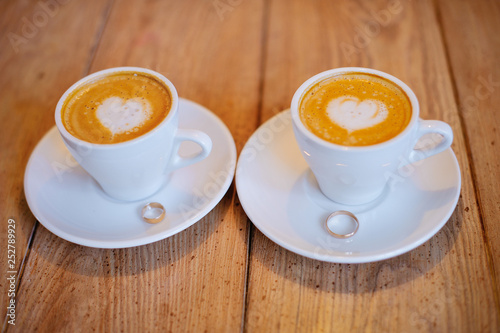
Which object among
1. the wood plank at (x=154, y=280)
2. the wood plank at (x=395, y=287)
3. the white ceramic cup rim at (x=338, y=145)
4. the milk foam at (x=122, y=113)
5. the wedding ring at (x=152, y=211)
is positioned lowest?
the wood plank at (x=395, y=287)

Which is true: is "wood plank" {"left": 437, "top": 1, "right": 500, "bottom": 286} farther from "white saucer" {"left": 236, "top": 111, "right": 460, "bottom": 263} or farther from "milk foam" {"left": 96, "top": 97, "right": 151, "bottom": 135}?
"milk foam" {"left": 96, "top": 97, "right": 151, "bottom": 135}

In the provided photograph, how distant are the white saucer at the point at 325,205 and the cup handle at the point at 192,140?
0.09 m

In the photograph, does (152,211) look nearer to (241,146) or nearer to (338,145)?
(241,146)

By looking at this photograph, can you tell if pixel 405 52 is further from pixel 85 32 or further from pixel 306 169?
pixel 85 32

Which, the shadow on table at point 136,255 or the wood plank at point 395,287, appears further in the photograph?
the shadow on table at point 136,255

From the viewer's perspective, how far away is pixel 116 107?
A: 1.01m

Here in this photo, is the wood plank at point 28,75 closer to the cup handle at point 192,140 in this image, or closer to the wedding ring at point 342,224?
the cup handle at point 192,140

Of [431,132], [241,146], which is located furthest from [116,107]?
[431,132]

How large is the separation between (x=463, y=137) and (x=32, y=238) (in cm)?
102

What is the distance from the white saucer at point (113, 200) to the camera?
935 mm

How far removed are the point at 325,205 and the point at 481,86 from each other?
1.94ft

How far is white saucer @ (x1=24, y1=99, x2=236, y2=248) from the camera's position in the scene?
36.8 inches

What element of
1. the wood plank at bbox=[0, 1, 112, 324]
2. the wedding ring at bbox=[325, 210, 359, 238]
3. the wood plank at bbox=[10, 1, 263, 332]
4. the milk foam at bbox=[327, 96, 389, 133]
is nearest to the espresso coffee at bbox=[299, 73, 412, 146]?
the milk foam at bbox=[327, 96, 389, 133]

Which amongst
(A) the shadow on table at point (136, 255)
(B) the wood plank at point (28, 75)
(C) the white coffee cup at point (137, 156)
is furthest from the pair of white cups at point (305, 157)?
(B) the wood plank at point (28, 75)
